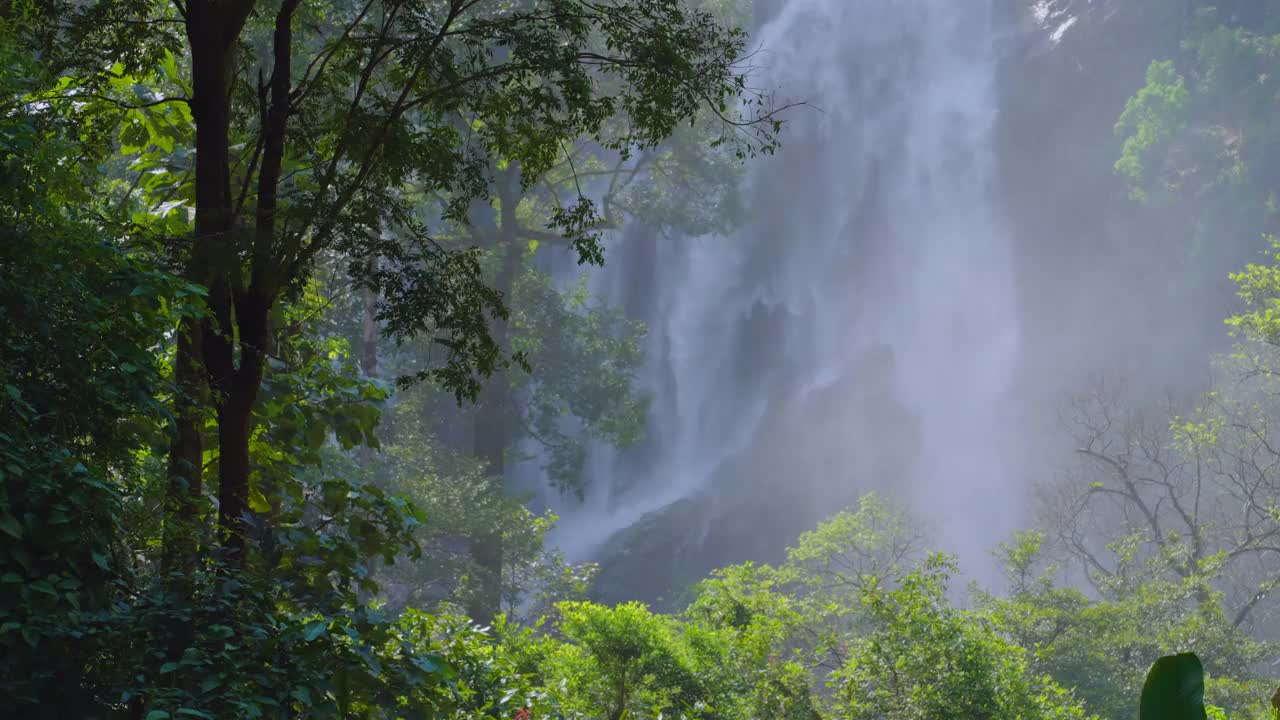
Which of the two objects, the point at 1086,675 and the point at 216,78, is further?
the point at 1086,675

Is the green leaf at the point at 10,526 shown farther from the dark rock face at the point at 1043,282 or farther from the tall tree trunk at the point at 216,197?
the dark rock face at the point at 1043,282

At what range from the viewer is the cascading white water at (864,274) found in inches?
1177

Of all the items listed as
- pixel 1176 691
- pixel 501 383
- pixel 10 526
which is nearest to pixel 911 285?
pixel 501 383

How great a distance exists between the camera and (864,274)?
31.4 metres

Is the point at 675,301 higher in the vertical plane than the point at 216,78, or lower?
higher

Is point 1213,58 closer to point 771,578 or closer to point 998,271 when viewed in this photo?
point 998,271

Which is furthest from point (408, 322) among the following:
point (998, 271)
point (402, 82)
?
point (998, 271)

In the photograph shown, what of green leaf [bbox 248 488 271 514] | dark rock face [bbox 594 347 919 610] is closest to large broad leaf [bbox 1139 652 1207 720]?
green leaf [bbox 248 488 271 514]

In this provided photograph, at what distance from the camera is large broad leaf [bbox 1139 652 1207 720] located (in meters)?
2.31

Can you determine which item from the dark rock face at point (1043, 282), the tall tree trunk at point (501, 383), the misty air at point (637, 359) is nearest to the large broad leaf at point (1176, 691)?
the misty air at point (637, 359)

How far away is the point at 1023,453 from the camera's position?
99.2ft

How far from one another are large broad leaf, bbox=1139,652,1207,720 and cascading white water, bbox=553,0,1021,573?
27045 mm

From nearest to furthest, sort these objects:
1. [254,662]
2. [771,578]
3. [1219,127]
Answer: [254,662]
[771,578]
[1219,127]

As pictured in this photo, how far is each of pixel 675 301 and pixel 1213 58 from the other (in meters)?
15.1
